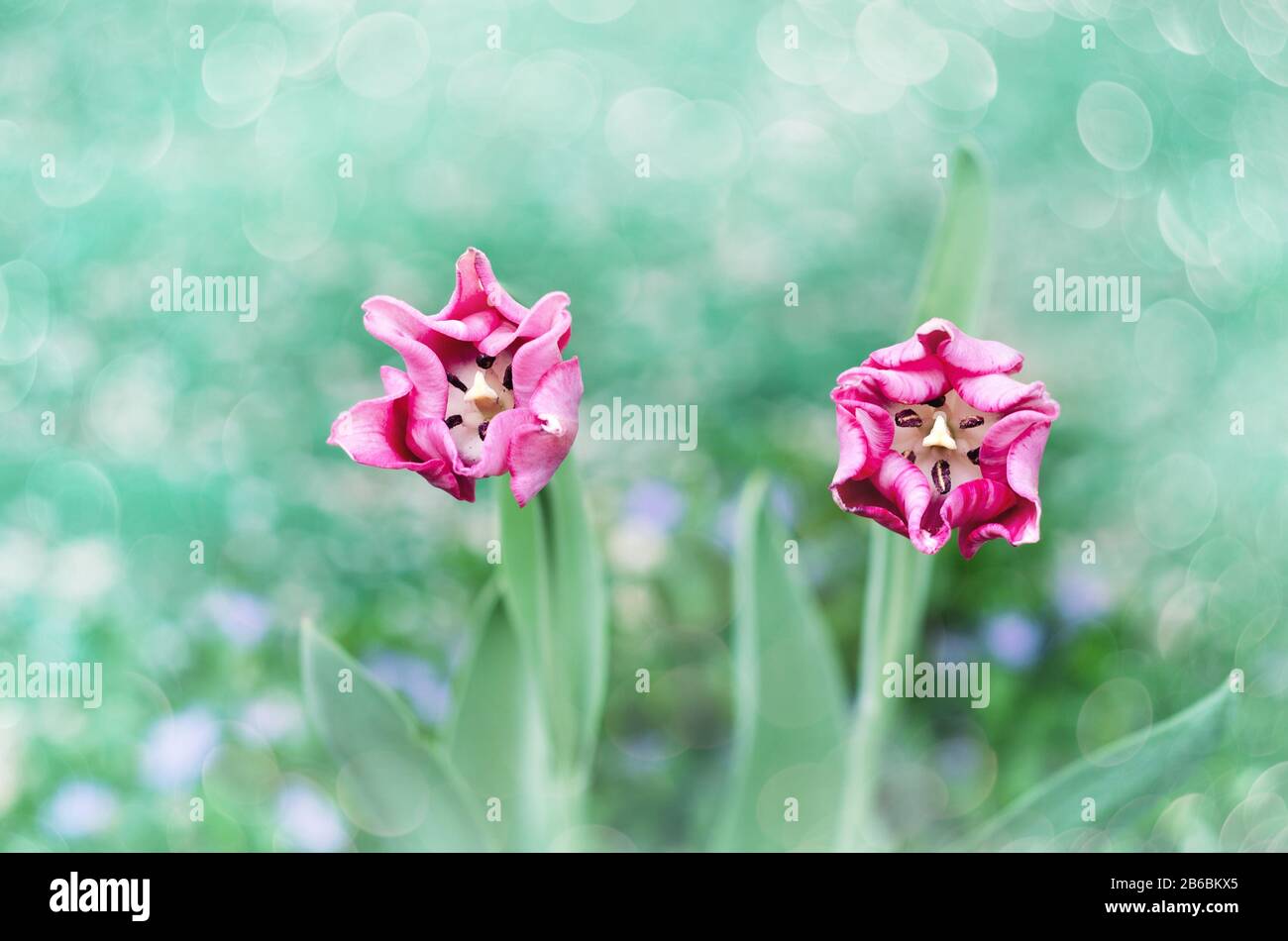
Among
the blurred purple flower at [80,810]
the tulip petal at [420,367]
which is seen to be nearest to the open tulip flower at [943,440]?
the tulip petal at [420,367]

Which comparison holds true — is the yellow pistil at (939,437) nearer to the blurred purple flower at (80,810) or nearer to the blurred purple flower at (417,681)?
the blurred purple flower at (417,681)

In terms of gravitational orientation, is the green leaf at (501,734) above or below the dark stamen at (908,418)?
below

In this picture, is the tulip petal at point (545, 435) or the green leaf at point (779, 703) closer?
the tulip petal at point (545, 435)

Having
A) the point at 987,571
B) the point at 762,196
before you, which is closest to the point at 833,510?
the point at 987,571

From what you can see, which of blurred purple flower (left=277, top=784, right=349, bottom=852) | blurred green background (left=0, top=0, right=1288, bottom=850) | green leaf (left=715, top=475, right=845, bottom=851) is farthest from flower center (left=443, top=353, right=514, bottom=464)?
blurred purple flower (left=277, top=784, right=349, bottom=852)

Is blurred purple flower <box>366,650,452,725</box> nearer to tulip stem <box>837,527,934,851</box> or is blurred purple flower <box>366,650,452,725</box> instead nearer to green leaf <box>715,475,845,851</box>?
green leaf <box>715,475,845,851</box>

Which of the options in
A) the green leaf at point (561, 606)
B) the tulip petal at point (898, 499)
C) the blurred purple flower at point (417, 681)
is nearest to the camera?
the tulip petal at point (898, 499)
